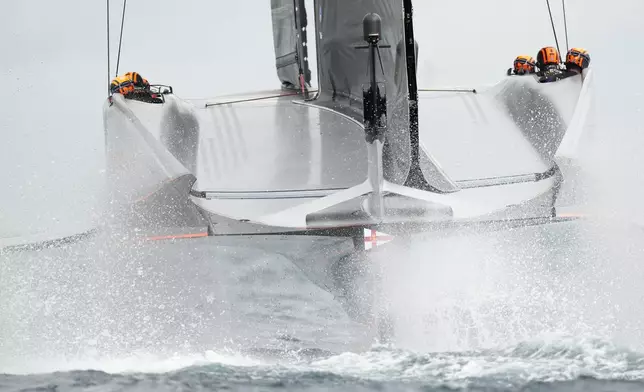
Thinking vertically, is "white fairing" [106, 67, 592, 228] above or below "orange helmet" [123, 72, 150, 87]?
below

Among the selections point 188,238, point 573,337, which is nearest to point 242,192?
point 188,238

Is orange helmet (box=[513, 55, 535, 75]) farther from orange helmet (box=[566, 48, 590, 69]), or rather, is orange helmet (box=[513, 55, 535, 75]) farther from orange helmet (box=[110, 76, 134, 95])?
orange helmet (box=[110, 76, 134, 95])

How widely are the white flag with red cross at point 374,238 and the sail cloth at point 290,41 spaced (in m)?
2.71

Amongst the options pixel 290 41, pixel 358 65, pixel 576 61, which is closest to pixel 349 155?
pixel 358 65

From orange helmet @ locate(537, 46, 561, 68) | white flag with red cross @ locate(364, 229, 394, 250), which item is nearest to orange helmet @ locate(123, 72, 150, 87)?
white flag with red cross @ locate(364, 229, 394, 250)

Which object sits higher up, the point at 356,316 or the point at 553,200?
the point at 553,200

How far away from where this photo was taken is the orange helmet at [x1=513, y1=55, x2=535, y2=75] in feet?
22.9

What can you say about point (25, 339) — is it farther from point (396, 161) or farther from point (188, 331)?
point (396, 161)

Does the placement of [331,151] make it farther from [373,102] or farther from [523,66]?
[523,66]

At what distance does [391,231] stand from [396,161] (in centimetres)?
39

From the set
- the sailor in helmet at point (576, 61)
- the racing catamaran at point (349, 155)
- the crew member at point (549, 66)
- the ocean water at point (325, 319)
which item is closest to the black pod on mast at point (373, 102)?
the racing catamaran at point (349, 155)

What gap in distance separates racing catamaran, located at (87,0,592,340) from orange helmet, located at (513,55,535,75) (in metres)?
0.30

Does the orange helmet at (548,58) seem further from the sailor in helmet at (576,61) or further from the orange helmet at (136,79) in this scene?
the orange helmet at (136,79)

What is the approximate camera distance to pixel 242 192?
532 centimetres
